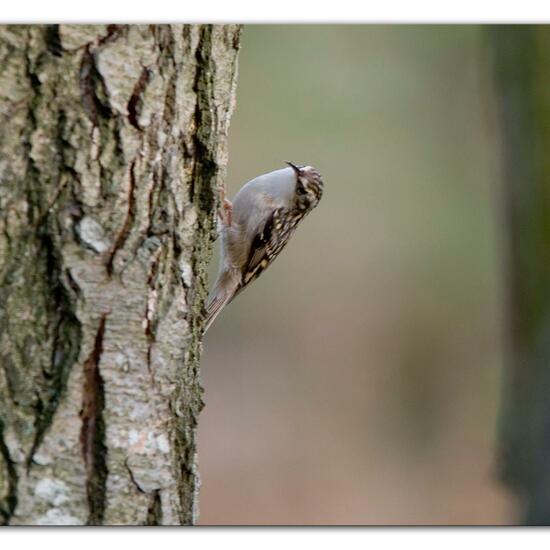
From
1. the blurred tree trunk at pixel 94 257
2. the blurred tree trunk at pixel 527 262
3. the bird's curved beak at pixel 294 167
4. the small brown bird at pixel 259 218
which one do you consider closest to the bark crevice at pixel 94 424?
the blurred tree trunk at pixel 94 257

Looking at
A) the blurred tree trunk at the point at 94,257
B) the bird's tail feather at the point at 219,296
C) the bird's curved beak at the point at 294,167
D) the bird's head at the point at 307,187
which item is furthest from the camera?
the bird's head at the point at 307,187

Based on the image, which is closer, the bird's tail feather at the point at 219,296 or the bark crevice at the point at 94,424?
the bark crevice at the point at 94,424

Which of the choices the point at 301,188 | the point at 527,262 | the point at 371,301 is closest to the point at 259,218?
the point at 301,188

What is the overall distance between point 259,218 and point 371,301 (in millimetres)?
489

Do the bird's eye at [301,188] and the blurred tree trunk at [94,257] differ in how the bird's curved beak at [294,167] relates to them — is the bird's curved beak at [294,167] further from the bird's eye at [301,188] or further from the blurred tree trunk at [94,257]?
the blurred tree trunk at [94,257]

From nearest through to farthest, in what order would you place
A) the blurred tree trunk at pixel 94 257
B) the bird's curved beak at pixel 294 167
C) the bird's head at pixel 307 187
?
the blurred tree trunk at pixel 94 257
the bird's curved beak at pixel 294 167
the bird's head at pixel 307 187

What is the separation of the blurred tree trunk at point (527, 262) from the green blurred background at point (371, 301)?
57 millimetres

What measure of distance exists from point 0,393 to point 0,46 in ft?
1.83

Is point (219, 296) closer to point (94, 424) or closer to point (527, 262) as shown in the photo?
point (94, 424)

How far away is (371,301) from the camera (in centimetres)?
260

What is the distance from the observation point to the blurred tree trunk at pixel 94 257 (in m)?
1.29

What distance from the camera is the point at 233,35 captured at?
1554 mm

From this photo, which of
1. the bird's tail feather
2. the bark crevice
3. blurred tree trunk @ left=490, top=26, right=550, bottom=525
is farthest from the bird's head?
the bark crevice
